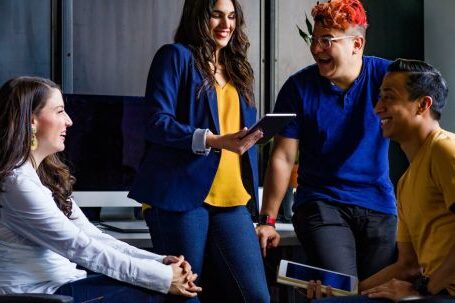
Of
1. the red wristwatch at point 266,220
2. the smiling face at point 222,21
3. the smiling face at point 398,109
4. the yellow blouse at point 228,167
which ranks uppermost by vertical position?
the smiling face at point 222,21

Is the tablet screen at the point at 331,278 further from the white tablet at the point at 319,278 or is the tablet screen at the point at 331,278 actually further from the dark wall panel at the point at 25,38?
the dark wall panel at the point at 25,38

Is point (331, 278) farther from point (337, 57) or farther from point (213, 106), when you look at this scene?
point (337, 57)

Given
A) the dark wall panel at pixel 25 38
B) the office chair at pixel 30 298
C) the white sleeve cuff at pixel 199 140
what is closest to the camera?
the office chair at pixel 30 298

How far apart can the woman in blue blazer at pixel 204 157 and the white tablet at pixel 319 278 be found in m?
0.29

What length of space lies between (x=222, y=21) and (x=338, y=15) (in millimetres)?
421

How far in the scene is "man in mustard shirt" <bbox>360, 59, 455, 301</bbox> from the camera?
191cm

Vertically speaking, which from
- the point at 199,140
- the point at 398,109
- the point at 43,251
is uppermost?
the point at 398,109

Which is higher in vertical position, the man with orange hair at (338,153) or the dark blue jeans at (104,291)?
the man with orange hair at (338,153)

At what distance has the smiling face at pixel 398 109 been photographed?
2102 mm

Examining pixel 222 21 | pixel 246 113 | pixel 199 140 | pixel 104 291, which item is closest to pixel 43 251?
pixel 104 291

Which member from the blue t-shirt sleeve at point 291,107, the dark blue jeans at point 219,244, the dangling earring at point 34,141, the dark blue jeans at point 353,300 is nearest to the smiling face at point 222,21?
the blue t-shirt sleeve at point 291,107

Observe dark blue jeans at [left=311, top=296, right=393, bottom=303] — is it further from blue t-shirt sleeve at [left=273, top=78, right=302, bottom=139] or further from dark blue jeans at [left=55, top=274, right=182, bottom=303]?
blue t-shirt sleeve at [left=273, top=78, right=302, bottom=139]

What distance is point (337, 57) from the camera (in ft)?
8.82

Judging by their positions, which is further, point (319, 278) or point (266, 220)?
point (266, 220)
